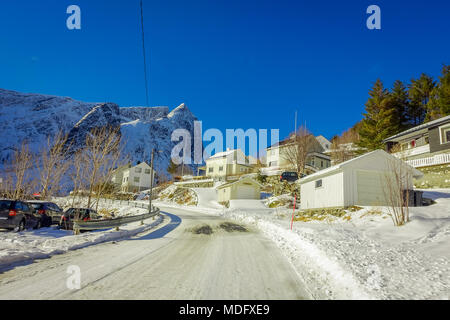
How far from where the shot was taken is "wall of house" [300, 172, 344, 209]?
17.0m

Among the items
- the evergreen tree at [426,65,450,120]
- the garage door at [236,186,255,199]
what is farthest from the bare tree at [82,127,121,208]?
the evergreen tree at [426,65,450,120]

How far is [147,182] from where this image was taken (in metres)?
73.7

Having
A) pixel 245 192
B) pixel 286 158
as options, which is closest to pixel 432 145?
pixel 286 158

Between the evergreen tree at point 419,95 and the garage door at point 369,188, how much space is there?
32.8m

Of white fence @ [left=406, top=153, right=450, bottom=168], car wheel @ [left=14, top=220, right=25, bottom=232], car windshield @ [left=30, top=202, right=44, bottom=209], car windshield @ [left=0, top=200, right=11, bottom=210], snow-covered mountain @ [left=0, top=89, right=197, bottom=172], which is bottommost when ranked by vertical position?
car wheel @ [left=14, top=220, right=25, bottom=232]

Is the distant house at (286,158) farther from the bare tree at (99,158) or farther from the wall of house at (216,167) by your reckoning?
the bare tree at (99,158)

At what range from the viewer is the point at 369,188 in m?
17.0

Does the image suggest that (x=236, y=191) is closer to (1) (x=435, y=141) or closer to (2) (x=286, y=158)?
(2) (x=286, y=158)

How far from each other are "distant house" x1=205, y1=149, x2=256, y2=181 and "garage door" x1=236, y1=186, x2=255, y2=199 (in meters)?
18.6

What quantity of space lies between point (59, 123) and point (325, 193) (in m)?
166

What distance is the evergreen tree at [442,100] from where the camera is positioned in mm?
30609

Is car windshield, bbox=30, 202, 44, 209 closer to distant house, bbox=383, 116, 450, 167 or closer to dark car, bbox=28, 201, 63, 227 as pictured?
dark car, bbox=28, 201, 63, 227
